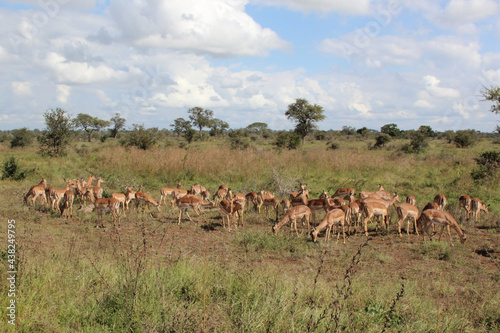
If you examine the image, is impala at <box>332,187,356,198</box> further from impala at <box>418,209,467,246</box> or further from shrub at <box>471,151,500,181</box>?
shrub at <box>471,151,500,181</box>

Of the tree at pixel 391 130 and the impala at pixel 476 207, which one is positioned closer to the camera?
the impala at pixel 476 207

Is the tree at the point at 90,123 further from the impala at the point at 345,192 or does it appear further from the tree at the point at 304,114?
the impala at the point at 345,192

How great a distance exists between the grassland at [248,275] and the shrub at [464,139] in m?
20.3

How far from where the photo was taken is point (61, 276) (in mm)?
5027

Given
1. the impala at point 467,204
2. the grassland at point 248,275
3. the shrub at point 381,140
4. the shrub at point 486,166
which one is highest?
the shrub at point 381,140

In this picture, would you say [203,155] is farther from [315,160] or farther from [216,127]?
[216,127]

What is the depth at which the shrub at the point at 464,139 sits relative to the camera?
33.1 meters

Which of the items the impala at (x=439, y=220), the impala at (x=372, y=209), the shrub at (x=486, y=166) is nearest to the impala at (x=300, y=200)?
the impala at (x=372, y=209)

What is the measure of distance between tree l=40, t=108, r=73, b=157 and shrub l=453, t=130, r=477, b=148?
33431 mm

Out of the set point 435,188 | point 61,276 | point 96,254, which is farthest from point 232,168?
point 61,276

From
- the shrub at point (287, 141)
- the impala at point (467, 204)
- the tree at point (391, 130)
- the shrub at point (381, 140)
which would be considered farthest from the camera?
the tree at point (391, 130)

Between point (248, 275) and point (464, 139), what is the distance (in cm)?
3502

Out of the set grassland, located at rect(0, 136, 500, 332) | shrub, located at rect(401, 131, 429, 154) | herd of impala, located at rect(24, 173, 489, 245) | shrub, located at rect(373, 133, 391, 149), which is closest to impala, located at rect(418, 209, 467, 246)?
herd of impala, located at rect(24, 173, 489, 245)

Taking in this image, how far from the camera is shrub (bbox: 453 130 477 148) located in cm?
3309
